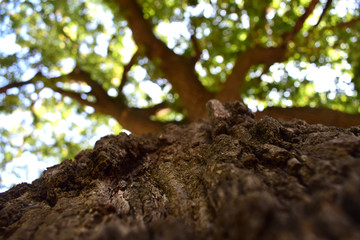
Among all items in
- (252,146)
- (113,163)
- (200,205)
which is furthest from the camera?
(113,163)

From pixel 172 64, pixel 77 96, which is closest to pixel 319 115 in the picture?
pixel 172 64

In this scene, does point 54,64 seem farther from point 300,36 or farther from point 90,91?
point 300,36

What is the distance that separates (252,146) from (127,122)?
4.69 metres

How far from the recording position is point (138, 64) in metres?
8.12

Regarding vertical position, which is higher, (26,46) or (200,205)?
(26,46)

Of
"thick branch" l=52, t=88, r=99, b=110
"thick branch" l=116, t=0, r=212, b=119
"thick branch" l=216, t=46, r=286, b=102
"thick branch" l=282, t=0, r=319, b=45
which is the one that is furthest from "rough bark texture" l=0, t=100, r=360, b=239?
"thick branch" l=52, t=88, r=99, b=110

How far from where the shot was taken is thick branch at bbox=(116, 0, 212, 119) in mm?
6246

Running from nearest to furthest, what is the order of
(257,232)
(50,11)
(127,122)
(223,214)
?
(257,232) < (223,214) < (127,122) < (50,11)

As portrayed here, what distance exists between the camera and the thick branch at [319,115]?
4.52 metres

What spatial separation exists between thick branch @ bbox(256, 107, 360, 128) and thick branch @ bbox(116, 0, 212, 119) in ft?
5.50

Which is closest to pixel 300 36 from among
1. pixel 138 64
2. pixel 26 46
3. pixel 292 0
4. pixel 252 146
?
pixel 292 0

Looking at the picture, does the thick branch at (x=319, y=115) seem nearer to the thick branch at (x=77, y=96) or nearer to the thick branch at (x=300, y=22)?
the thick branch at (x=300, y=22)

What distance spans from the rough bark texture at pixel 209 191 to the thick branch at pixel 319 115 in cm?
196

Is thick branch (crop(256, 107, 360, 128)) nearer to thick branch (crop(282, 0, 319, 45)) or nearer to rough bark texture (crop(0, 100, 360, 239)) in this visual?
rough bark texture (crop(0, 100, 360, 239))
